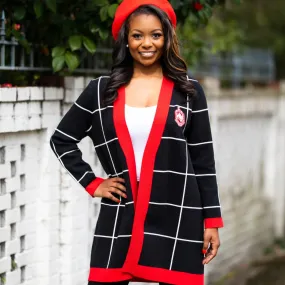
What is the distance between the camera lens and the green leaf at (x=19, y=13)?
5.04 metres

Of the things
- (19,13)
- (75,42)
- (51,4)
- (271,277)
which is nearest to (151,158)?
(51,4)

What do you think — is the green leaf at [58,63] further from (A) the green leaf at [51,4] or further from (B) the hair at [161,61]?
(B) the hair at [161,61]

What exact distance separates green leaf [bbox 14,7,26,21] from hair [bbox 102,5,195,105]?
3.87 ft

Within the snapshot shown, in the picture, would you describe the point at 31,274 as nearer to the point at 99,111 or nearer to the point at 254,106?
the point at 99,111

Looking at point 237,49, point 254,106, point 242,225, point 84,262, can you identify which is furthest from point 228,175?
point 84,262

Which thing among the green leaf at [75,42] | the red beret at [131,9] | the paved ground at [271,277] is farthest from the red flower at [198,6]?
the paved ground at [271,277]

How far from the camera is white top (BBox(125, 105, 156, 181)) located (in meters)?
3.90

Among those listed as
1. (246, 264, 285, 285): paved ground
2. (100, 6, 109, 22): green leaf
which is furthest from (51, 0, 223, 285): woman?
(246, 264, 285, 285): paved ground

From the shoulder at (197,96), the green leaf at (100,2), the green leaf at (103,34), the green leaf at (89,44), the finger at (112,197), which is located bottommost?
the finger at (112,197)

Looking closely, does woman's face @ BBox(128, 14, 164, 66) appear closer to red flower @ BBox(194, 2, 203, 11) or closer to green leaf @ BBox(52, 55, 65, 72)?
green leaf @ BBox(52, 55, 65, 72)

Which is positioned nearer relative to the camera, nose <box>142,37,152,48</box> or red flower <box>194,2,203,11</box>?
nose <box>142,37,152,48</box>

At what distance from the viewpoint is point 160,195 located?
394 cm

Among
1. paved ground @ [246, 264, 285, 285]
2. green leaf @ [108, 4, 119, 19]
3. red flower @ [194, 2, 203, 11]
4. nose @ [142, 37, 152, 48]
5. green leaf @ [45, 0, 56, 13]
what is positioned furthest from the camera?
paved ground @ [246, 264, 285, 285]

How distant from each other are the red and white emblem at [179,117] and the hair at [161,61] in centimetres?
10
